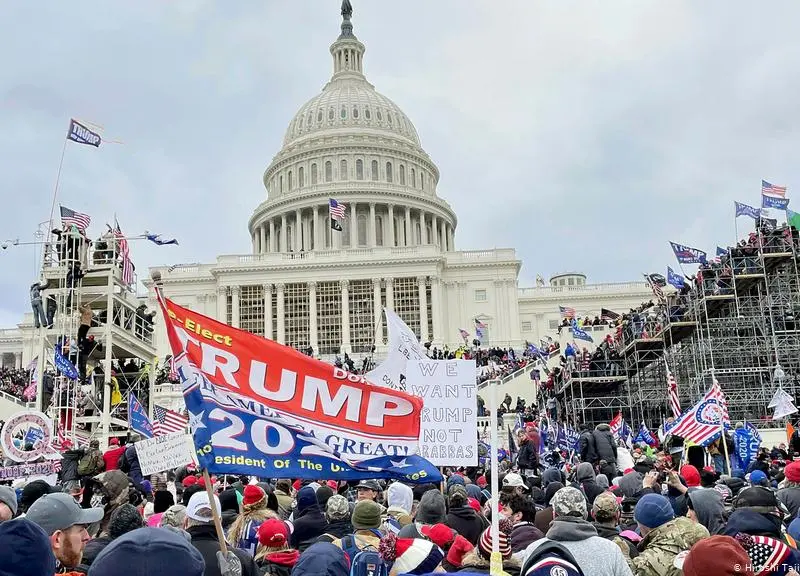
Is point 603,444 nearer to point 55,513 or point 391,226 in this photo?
Answer: point 55,513

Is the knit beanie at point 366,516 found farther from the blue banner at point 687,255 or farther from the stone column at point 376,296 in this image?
the stone column at point 376,296

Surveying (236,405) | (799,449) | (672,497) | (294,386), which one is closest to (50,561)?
(236,405)

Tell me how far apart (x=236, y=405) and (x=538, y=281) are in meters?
78.3

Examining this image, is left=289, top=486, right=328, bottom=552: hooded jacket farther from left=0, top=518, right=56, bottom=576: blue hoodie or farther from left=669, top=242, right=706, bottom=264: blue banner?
left=669, top=242, right=706, bottom=264: blue banner

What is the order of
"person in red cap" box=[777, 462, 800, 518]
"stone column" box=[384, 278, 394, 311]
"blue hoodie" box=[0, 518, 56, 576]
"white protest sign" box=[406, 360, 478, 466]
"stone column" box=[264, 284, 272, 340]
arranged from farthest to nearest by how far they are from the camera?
"stone column" box=[384, 278, 394, 311]
"stone column" box=[264, 284, 272, 340]
"white protest sign" box=[406, 360, 478, 466]
"person in red cap" box=[777, 462, 800, 518]
"blue hoodie" box=[0, 518, 56, 576]

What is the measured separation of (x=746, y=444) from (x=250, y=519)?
442 inches

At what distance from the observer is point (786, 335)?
3434 centimetres

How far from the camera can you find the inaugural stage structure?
33.8 metres

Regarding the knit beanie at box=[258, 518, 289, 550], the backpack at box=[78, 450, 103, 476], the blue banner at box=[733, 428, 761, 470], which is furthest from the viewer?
the blue banner at box=[733, 428, 761, 470]

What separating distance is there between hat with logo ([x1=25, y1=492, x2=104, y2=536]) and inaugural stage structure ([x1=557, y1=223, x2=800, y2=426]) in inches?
1173

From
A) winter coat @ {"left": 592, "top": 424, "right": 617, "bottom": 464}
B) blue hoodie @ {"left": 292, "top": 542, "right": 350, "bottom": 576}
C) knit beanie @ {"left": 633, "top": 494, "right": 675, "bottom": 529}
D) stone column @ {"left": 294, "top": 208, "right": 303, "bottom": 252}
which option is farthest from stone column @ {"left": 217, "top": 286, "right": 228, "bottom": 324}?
blue hoodie @ {"left": 292, "top": 542, "right": 350, "bottom": 576}

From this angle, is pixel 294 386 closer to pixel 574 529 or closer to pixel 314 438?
pixel 314 438

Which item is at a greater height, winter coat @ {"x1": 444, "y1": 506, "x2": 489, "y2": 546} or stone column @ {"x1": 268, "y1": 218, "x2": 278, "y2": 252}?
stone column @ {"x1": 268, "y1": 218, "x2": 278, "y2": 252}

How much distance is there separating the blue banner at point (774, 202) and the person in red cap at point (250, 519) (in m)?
32.2
